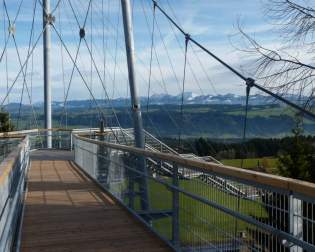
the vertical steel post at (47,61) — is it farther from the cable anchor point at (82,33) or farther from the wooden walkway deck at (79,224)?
the wooden walkway deck at (79,224)

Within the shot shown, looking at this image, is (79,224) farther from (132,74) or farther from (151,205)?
(132,74)

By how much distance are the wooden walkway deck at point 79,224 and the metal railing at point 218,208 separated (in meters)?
0.27

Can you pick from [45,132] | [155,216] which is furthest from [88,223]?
[45,132]

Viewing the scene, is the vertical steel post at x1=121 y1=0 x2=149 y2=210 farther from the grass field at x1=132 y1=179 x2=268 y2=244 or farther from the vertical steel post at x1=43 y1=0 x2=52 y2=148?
the vertical steel post at x1=43 y1=0 x2=52 y2=148

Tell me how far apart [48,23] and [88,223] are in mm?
24197

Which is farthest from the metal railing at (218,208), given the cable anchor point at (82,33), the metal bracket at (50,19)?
the metal bracket at (50,19)

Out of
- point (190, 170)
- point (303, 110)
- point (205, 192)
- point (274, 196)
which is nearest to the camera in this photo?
point (274, 196)

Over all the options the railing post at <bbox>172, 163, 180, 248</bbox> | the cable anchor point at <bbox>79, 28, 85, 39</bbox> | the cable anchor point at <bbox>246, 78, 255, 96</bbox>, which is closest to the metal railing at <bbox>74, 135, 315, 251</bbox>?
the railing post at <bbox>172, 163, 180, 248</bbox>

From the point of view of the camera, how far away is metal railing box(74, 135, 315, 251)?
3.90 meters

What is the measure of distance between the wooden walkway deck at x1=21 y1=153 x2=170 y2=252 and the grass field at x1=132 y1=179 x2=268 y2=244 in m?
0.43

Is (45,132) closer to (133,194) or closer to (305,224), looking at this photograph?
(133,194)

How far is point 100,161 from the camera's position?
42.4 ft

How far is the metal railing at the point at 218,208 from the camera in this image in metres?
3.90

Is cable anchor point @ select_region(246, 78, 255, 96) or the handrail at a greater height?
cable anchor point @ select_region(246, 78, 255, 96)
